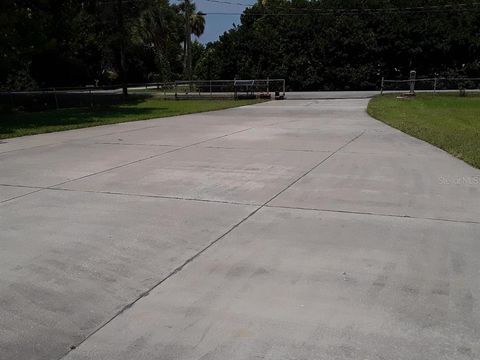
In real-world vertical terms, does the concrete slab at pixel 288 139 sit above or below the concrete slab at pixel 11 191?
below

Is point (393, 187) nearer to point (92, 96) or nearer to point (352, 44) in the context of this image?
point (92, 96)

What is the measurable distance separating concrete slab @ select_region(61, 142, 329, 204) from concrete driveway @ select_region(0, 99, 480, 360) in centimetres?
5

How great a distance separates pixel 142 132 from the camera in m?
14.2

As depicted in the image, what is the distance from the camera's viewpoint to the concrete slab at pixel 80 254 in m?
3.45

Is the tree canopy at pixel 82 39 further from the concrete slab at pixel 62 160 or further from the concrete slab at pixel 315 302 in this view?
the concrete slab at pixel 315 302

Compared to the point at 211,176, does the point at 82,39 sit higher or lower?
higher

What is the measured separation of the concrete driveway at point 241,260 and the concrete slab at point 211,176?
5 cm

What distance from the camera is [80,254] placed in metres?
4.71

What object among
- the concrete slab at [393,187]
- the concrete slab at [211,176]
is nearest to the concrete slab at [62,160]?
the concrete slab at [211,176]

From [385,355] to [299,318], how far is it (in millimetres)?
657

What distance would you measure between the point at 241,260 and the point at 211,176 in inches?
140

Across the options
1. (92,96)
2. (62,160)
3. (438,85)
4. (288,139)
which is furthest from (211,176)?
(438,85)

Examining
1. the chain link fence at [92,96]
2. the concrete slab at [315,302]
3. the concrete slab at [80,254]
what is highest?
the chain link fence at [92,96]

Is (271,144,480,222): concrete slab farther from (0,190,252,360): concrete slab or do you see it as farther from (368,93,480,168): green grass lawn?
(0,190,252,360): concrete slab
